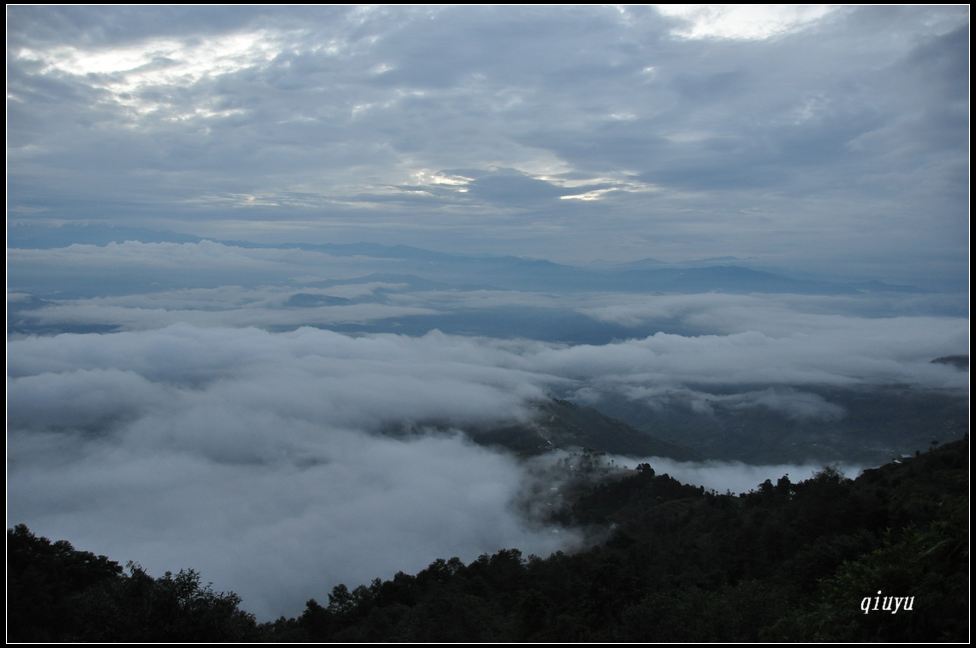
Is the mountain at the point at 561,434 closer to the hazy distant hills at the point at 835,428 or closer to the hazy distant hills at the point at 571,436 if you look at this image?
the hazy distant hills at the point at 571,436

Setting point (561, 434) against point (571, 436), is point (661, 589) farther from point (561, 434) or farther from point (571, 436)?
point (561, 434)

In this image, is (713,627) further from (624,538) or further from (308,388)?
(308,388)

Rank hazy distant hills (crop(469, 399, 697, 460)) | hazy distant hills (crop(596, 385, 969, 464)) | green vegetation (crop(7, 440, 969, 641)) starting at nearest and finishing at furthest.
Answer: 1. green vegetation (crop(7, 440, 969, 641))
2. hazy distant hills (crop(469, 399, 697, 460))
3. hazy distant hills (crop(596, 385, 969, 464))

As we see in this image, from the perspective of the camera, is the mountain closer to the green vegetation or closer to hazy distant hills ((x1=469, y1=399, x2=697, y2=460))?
hazy distant hills ((x1=469, y1=399, x2=697, y2=460))

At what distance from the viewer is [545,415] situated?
136m

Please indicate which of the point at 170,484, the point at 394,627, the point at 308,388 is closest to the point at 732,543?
the point at 394,627

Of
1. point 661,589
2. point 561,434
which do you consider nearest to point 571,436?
point 561,434

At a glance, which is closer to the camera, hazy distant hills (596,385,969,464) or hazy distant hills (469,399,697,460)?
hazy distant hills (469,399,697,460)

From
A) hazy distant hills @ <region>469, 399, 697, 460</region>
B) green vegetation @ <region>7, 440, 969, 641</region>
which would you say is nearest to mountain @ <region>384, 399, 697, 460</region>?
hazy distant hills @ <region>469, 399, 697, 460</region>

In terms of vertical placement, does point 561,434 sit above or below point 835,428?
above

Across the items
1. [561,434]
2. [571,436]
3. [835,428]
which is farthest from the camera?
[835,428]

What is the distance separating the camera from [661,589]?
25703mm

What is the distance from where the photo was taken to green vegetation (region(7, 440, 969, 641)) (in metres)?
14.6

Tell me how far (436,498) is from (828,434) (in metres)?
109
